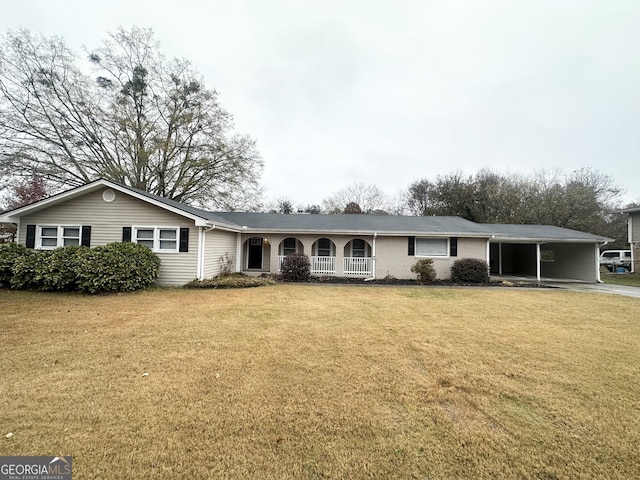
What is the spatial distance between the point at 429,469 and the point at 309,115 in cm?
2095

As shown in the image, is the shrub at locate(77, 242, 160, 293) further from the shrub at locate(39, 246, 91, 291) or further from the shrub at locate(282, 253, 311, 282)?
the shrub at locate(282, 253, 311, 282)

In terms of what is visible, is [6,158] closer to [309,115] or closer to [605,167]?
[309,115]

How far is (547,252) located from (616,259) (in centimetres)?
944

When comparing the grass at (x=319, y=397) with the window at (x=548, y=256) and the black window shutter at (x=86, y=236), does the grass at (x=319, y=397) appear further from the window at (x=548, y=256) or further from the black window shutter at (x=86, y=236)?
the window at (x=548, y=256)

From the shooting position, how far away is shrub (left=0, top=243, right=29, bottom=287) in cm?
885

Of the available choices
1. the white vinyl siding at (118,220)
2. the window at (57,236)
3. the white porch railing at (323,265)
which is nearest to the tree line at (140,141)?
the white vinyl siding at (118,220)

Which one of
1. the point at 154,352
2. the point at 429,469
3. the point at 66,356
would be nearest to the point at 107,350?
the point at 66,356

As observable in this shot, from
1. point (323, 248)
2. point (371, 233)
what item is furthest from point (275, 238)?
point (371, 233)

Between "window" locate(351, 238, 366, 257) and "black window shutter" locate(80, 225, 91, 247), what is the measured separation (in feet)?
38.8

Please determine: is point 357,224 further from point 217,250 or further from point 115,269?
point 115,269

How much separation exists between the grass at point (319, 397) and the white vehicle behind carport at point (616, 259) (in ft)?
76.0

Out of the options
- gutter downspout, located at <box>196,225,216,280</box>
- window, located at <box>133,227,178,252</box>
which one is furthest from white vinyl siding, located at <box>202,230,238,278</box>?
window, located at <box>133,227,178,252</box>

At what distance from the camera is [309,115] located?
1975 centimetres

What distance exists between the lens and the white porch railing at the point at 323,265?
13.8 meters
